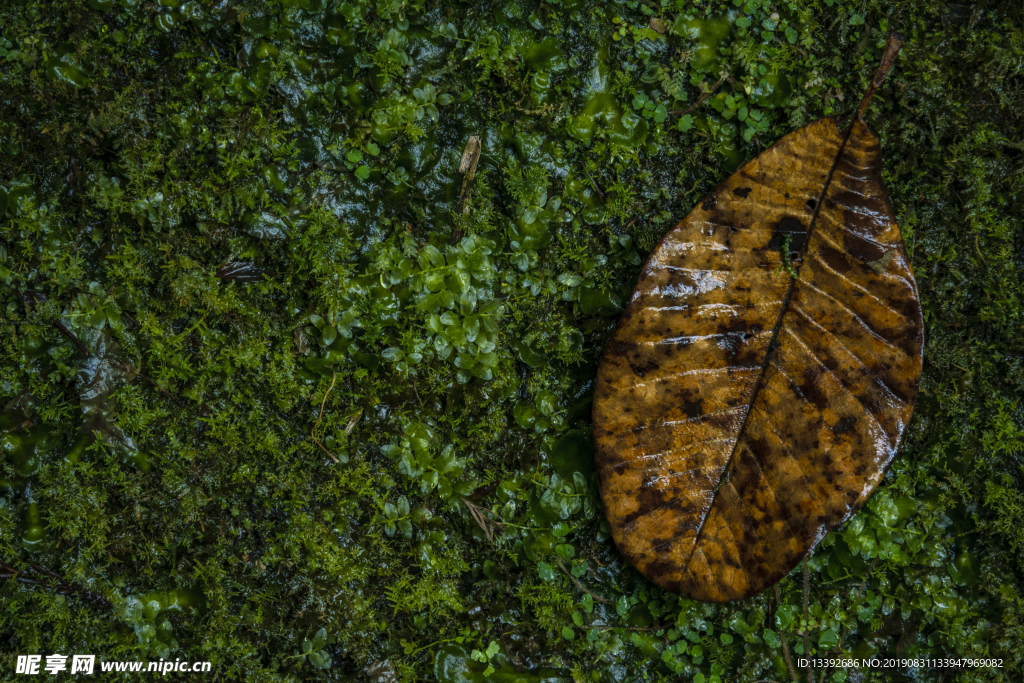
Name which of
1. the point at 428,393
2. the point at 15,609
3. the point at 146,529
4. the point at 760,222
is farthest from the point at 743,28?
the point at 15,609

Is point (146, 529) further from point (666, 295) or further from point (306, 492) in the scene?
point (666, 295)

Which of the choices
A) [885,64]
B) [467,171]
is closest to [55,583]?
[467,171]

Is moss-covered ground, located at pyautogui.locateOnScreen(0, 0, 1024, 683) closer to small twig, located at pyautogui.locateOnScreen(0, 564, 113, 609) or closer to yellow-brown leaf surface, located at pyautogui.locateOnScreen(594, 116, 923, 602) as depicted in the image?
small twig, located at pyautogui.locateOnScreen(0, 564, 113, 609)

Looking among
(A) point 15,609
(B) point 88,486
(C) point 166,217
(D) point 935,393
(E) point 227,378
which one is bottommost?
(A) point 15,609

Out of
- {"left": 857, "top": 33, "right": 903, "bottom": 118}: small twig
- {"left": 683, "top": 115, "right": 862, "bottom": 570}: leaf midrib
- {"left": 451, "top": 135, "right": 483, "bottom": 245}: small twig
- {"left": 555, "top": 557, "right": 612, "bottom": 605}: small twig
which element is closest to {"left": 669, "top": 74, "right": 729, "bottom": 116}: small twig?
{"left": 857, "top": 33, "right": 903, "bottom": 118}: small twig

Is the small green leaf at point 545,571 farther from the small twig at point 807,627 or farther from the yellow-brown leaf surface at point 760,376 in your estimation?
the small twig at point 807,627

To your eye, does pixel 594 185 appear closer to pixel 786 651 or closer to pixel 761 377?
pixel 761 377

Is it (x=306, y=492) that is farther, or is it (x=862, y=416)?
(x=306, y=492)
